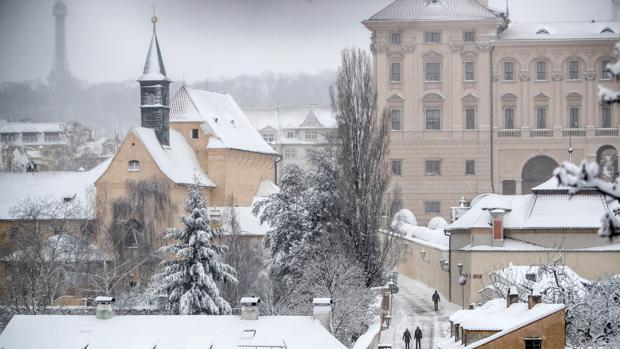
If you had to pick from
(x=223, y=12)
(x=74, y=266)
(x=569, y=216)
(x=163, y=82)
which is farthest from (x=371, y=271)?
(x=223, y=12)

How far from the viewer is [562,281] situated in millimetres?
31250

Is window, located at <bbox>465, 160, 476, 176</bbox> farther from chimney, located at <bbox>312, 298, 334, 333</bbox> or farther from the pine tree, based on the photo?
chimney, located at <bbox>312, 298, 334, 333</bbox>

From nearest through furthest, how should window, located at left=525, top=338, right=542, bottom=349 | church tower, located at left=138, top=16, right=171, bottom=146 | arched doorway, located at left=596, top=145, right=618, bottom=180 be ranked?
window, located at left=525, top=338, right=542, bottom=349 < church tower, located at left=138, top=16, right=171, bottom=146 < arched doorway, located at left=596, top=145, right=618, bottom=180

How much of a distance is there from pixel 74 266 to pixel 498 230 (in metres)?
17.0

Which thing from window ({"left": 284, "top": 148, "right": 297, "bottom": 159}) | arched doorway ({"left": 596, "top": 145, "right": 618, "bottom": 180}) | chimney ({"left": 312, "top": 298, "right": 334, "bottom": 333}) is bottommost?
chimney ({"left": 312, "top": 298, "right": 334, "bottom": 333})

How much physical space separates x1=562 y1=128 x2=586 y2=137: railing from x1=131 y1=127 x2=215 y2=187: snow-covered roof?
66.5 ft

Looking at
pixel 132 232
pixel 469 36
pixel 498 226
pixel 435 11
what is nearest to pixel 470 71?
pixel 469 36

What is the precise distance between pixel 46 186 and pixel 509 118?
84.4 feet

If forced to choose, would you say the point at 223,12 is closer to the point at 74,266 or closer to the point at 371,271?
the point at 74,266

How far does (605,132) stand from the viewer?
66125 mm

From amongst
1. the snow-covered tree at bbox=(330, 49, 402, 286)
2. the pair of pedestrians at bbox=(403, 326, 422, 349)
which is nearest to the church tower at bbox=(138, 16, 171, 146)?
the snow-covered tree at bbox=(330, 49, 402, 286)

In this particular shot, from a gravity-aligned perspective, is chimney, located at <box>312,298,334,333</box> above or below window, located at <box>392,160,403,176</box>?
below

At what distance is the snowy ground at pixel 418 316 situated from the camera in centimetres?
3412

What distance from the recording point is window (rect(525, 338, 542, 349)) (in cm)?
2211
